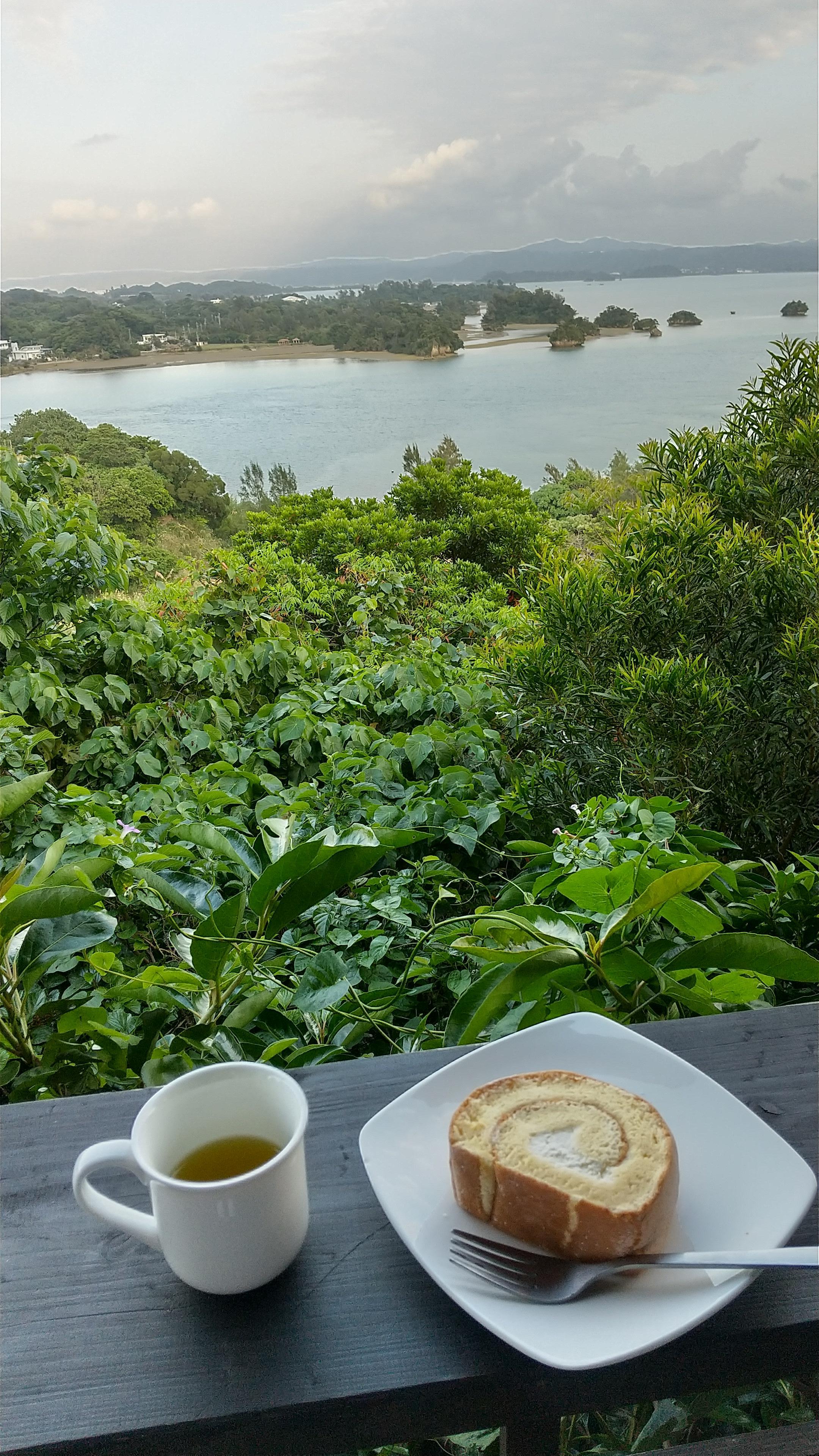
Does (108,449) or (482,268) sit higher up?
(482,268)

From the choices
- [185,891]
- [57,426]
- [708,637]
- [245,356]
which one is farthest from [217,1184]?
[245,356]

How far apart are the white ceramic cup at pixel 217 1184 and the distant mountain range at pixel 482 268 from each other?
23.8 ft

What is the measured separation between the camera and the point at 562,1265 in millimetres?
341

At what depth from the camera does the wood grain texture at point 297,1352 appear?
310 millimetres

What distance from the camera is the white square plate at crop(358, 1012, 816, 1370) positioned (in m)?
0.32

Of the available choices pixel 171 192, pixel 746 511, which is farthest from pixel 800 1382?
pixel 171 192

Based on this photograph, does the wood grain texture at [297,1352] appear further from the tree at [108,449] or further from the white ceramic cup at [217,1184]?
the tree at [108,449]

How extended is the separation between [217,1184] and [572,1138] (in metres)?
0.15

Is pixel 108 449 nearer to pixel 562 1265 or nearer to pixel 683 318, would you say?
pixel 683 318

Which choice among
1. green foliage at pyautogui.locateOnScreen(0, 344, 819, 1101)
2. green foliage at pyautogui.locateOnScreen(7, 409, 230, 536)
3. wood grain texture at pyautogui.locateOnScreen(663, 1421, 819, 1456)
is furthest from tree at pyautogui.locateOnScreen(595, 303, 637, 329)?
wood grain texture at pyautogui.locateOnScreen(663, 1421, 819, 1456)

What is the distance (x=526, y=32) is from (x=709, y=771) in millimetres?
6481

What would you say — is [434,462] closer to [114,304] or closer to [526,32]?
[526,32]

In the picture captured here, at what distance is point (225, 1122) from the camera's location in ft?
1.30

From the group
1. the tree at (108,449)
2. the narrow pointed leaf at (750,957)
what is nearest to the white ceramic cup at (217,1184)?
the narrow pointed leaf at (750,957)
